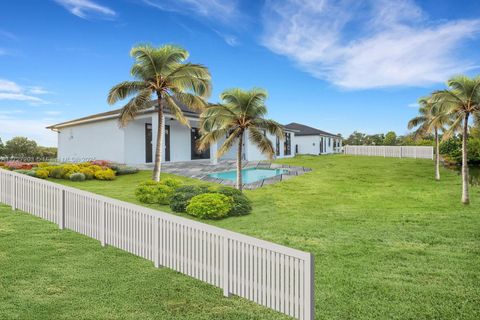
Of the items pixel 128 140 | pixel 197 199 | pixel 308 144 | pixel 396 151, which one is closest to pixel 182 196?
pixel 197 199

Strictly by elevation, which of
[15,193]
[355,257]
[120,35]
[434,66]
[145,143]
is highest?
[120,35]

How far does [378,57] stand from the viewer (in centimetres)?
2420

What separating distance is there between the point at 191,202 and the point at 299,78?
28735mm

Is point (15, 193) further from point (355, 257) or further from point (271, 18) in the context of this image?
point (271, 18)

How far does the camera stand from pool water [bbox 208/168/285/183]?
23.3 metres

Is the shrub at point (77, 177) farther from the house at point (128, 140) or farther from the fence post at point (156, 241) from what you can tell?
the fence post at point (156, 241)

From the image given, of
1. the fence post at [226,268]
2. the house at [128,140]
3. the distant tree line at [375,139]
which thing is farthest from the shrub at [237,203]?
the distant tree line at [375,139]

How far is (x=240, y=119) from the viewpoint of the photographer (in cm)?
1655

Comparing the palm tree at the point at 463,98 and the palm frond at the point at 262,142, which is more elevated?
the palm tree at the point at 463,98

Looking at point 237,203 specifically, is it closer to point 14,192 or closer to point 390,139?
point 14,192

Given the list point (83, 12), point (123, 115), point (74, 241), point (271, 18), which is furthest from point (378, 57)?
point (74, 241)

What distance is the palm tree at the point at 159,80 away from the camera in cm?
1814

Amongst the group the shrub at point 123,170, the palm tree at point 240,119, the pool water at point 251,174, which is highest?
the palm tree at point 240,119

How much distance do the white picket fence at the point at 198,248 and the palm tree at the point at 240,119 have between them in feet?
26.2
